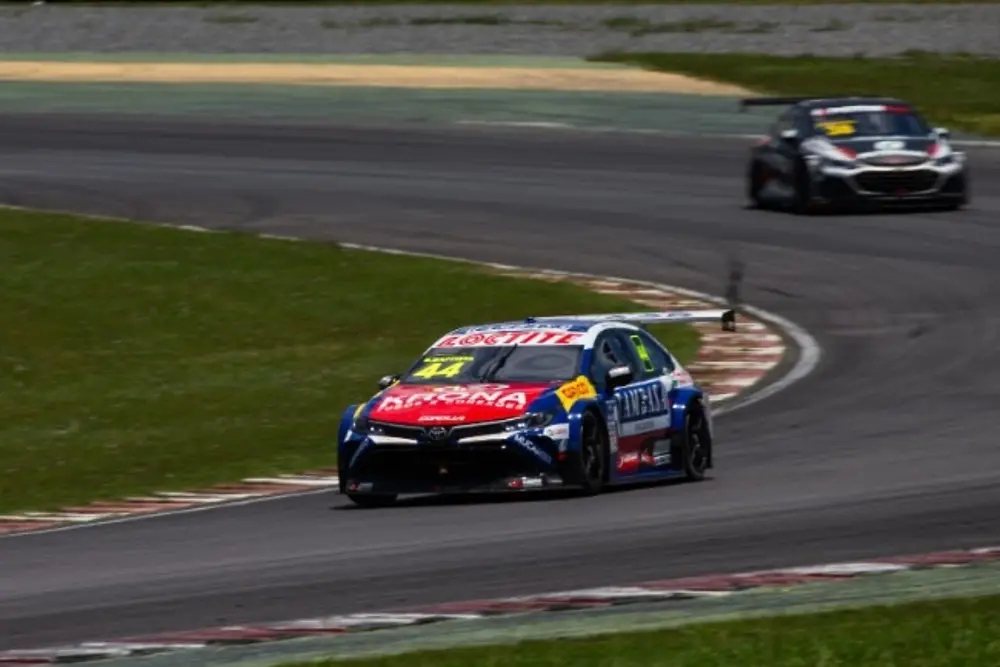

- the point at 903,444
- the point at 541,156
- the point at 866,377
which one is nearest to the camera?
the point at 903,444

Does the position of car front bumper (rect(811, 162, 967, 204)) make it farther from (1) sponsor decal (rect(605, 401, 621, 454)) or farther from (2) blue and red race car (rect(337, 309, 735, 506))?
(1) sponsor decal (rect(605, 401, 621, 454))

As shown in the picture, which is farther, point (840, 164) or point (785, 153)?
point (785, 153)

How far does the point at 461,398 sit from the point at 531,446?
0.56 meters

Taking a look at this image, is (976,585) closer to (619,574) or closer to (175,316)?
(619,574)

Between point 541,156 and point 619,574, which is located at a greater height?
point 619,574

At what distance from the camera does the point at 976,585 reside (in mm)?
10453

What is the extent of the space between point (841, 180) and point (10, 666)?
21.1 meters

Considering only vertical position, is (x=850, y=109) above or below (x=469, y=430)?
below

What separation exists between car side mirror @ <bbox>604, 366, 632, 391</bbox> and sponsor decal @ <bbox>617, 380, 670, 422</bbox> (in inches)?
2.3

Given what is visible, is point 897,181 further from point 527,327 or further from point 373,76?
point 527,327

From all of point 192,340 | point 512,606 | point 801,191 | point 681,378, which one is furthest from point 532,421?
point 801,191

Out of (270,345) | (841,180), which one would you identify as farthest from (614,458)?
(841,180)

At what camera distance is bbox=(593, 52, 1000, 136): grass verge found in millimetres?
36281

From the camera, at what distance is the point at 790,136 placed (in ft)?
97.3
